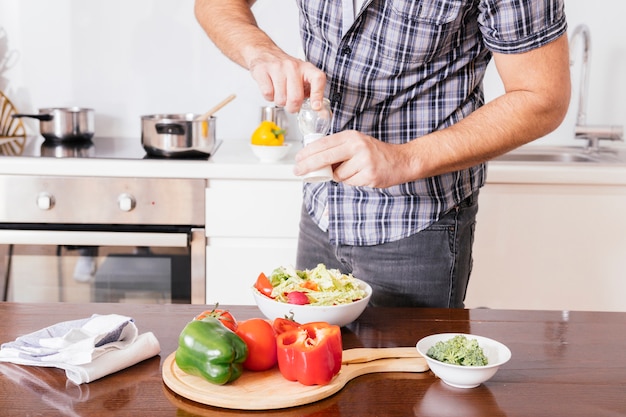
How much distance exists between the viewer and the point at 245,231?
2.44 metres

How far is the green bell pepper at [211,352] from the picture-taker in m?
1.10

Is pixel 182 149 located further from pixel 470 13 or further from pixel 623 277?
pixel 623 277

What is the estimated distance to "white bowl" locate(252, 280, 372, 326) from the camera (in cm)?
129

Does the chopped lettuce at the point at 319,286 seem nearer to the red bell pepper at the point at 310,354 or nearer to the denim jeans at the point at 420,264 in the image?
the red bell pepper at the point at 310,354

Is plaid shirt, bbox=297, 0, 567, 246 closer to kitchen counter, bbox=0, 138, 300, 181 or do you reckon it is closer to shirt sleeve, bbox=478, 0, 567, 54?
shirt sleeve, bbox=478, 0, 567, 54

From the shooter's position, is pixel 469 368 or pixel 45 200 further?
pixel 45 200

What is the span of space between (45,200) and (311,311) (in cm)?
136

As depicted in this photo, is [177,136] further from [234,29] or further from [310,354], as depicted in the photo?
[310,354]

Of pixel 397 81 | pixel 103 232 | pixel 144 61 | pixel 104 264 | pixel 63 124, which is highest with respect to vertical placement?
pixel 144 61

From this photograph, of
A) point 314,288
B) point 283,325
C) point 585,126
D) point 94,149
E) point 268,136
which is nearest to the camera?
point 283,325

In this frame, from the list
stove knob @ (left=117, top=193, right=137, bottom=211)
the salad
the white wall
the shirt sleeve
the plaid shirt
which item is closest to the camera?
the salad

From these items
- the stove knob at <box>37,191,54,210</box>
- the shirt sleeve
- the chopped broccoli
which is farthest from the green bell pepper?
the stove knob at <box>37,191,54,210</box>

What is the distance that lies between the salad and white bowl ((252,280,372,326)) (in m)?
0.01

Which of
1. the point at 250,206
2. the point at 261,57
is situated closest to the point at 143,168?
the point at 250,206
